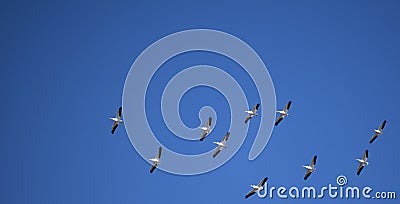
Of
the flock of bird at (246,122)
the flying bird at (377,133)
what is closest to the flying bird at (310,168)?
the flock of bird at (246,122)

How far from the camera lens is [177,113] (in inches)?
448

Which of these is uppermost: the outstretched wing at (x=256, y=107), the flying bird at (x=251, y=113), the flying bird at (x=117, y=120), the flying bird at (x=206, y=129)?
the outstretched wing at (x=256, y=107)

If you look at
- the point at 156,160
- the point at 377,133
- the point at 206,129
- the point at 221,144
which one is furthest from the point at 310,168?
the point at 156,160

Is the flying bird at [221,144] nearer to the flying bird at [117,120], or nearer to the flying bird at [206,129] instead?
the flying bird at [206,129]

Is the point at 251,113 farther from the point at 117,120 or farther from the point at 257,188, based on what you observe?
the point at 117,120

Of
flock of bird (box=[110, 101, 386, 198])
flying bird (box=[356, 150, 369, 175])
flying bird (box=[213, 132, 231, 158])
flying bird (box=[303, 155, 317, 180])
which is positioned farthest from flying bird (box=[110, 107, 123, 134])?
Answer: flying bird (box=[356, 150, 369, 175])

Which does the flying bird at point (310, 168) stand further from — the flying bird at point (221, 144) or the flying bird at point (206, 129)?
the flying bird at point (206, 129)

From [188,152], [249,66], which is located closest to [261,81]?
[249,66]

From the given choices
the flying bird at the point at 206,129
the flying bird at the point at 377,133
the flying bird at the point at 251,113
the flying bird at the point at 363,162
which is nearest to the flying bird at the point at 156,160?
the flying bird at the point at 206,129

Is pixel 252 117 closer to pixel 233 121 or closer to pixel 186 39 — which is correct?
pixel 233 121

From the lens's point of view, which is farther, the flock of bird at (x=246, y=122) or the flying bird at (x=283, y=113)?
the flying bird at (x=283, y=113)

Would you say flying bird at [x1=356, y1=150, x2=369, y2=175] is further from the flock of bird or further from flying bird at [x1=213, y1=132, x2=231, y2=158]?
flying bird at [x1=213, y1=132, x2=231, y2=158]

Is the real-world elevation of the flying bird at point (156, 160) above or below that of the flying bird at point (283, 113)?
below

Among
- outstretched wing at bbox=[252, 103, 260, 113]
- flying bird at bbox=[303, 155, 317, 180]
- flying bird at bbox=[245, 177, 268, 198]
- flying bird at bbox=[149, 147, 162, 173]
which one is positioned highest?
outstretched wing at bbox=[252, 103, 260, 113]
